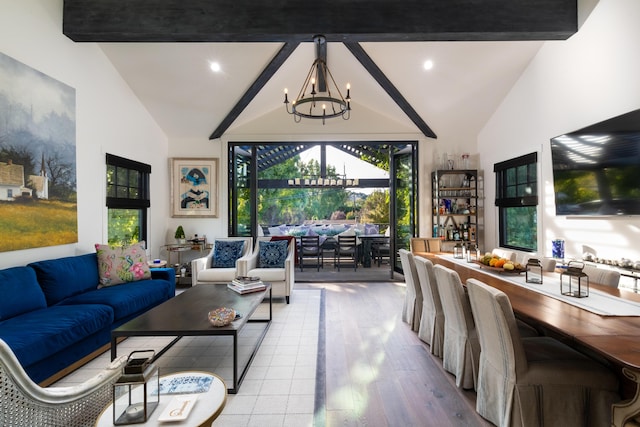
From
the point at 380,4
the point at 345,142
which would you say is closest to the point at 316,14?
the point at 380,4

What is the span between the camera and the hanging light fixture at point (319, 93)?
3479 millimetres

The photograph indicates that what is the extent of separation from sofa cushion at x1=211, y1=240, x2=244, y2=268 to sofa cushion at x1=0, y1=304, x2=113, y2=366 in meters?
2.09

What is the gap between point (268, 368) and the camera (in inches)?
106

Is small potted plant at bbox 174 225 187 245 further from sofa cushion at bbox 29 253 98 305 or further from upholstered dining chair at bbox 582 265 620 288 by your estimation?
upholstered dining chair at bbox 582 265 620 288

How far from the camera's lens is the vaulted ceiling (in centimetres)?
339

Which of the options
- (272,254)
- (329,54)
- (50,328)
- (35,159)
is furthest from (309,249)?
(50,328)

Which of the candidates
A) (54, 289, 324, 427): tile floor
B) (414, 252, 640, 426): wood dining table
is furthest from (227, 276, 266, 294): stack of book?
(414, 252, 640, 426): wood dining table

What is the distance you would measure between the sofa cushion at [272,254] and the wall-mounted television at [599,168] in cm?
378

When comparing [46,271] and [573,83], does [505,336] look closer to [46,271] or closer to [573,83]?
[573,83]

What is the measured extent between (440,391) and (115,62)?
548 centimetres

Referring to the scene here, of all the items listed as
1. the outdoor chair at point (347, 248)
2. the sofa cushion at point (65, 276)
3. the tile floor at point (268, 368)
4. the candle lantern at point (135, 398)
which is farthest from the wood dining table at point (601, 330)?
the outdoor chair at point (347, 248)

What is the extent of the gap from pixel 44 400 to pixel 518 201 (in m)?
5.48

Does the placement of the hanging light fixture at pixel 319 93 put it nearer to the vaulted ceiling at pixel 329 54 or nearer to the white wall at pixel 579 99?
the vaulted ceiling at pixel 329 54

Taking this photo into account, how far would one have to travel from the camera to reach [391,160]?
6359 millimetres
